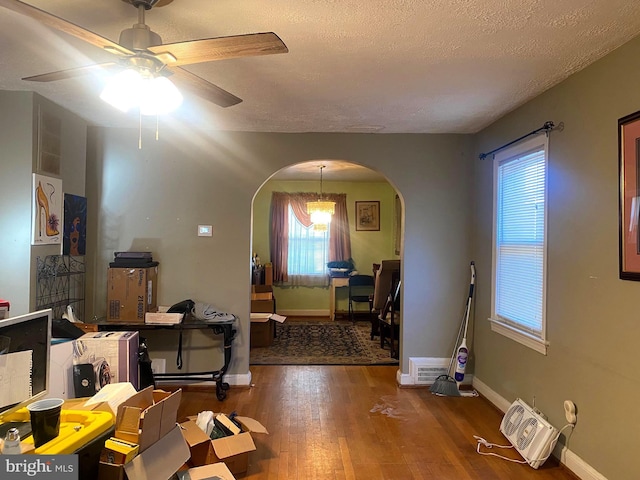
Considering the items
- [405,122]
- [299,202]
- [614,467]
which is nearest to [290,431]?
[614,467]

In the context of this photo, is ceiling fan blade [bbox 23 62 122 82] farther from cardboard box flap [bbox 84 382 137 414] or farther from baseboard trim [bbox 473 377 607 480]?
baseboard trim [bbox 473 377 607 480]

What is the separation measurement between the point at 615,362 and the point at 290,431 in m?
2.03

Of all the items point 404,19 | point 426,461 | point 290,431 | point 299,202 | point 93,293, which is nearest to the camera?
point 404,19

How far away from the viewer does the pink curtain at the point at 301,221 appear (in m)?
7.32

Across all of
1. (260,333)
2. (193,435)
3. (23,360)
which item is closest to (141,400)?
(193,435)

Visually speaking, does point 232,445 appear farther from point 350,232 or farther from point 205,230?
point 350,232

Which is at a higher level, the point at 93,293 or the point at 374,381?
the point at 93,293

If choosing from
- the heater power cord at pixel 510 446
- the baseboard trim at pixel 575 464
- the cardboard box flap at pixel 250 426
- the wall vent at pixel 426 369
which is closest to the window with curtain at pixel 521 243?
the heater power cord at pixel 510 446

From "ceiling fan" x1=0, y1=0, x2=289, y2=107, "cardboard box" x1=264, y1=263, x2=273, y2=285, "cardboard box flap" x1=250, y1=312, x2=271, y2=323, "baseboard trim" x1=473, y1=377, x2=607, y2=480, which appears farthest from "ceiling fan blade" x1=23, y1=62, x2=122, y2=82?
"cardboard box" x1=264, y1=263, x2=273, y2=285

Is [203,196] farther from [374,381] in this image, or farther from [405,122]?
[374,381]

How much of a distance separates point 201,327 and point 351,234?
14.0ft

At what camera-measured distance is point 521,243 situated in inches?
123

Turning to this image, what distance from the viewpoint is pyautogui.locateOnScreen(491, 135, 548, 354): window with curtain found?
286 cm

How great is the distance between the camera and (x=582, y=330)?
95.2 inches
